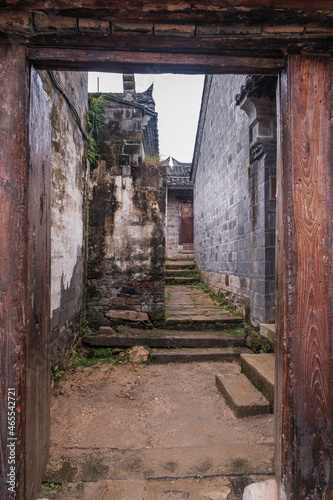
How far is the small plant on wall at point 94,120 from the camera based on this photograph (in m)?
5.09

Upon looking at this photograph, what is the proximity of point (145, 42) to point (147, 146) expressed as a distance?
657 cm

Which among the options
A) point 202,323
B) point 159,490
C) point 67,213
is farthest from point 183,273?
point 159,490

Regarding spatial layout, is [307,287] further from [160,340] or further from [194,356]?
[160,340]

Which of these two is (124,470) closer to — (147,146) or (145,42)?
(145,42)

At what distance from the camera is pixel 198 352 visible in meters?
4.50

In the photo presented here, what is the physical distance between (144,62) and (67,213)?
9.06 ft

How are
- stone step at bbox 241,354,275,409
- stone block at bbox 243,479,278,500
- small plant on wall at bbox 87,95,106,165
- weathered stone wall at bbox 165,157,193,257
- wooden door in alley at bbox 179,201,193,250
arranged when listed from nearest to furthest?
1. stone block at bbox 243,479,278,500
2. stone step at bbox 241,354,275,409
3. small plant on wall at bbox 87,95,106,165
4. weathered stone wall at bbox 165,157,193,257
5. wooden door in alley at bbox 179,201,193,250

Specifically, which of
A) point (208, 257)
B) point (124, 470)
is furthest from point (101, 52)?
point (208, 257)

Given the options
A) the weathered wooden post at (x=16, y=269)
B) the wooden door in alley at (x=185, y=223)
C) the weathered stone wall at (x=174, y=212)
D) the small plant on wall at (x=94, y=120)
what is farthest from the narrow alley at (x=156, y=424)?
the wooden door in alley at (x=185, y=223)

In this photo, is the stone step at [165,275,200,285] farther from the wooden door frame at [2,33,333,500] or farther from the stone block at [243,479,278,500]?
the wooden door frame at [2,33,333,500]

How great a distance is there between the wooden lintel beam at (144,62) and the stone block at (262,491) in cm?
279

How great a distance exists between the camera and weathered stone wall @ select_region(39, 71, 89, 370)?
3.43m

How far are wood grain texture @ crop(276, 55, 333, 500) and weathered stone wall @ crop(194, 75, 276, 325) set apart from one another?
101 inches

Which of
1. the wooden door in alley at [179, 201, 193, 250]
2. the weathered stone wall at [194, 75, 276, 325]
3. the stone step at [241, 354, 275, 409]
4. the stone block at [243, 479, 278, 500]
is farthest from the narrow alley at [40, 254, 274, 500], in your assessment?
the wooden door in alley at [179, 201, 193, 250]
